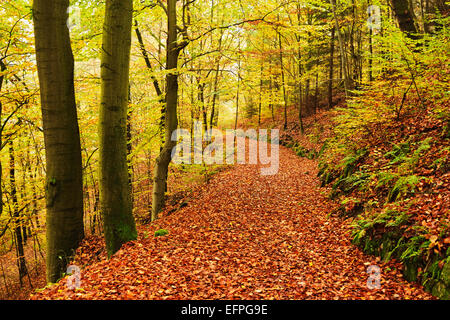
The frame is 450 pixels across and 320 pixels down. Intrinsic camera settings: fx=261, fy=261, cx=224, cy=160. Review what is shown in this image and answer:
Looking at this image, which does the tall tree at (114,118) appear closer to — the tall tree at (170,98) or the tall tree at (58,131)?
the tall tree at (58,131)

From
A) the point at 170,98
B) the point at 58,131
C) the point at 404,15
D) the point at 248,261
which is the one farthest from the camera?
the point at 170,98

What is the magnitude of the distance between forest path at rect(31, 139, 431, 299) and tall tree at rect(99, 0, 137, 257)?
81 cm

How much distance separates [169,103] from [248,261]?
18.5ft

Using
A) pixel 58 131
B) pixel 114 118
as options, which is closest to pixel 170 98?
pixel 114 118

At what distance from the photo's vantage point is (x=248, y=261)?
16.9 feet

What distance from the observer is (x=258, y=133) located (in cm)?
2758

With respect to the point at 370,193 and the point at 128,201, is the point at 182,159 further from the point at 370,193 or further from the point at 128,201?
the point at 370,193

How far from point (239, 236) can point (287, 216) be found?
5.78 feet

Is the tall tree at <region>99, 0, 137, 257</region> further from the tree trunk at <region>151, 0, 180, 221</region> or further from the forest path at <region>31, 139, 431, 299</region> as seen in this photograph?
the tree trunk at <region>151, 0, 180, 221</region>

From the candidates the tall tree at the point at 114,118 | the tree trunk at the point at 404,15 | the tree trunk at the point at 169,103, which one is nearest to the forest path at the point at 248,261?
the tall tree at the point at 114,118

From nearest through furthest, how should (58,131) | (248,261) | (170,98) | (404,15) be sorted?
1. (248,261)
2. (58,131)
3. (404,15)
4. (170,98)

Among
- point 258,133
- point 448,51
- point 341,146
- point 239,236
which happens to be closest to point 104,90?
point 239,236

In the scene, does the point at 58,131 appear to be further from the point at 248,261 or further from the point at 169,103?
the point at 248,261

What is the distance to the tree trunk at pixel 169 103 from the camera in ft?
26.2
